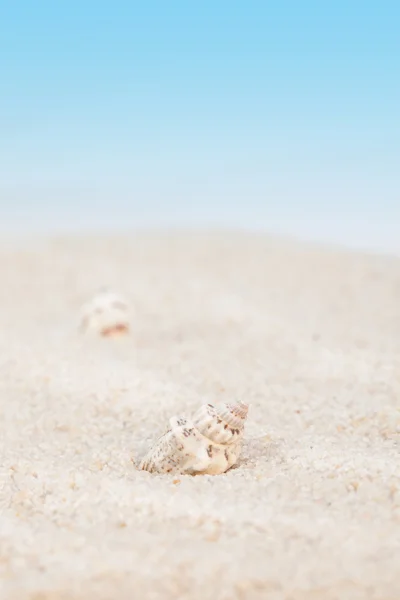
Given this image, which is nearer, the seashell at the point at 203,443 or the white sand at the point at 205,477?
the white sand at the point at 205,477

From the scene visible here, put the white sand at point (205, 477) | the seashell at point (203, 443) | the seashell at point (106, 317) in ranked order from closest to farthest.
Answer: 1. the white sand at point (205, 477)
2. the seashell at point (203, 443)
3. the seashell at point (106, 317)

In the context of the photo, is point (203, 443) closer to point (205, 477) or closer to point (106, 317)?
point (205, 477)

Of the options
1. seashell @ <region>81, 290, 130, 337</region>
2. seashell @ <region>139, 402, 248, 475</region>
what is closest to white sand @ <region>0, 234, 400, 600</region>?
seashell @ <region>139, 402, 248, 475</region>

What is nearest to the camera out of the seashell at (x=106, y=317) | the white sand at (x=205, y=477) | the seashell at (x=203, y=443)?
the white sand at (x=205, y=477)

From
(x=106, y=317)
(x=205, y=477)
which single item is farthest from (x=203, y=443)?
(x=106, y=317)

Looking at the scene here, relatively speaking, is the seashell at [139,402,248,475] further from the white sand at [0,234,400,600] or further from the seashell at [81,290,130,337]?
the seashell at [81,290,130,337]

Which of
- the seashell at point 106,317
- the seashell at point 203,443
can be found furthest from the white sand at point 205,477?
the seashell at point 106,317

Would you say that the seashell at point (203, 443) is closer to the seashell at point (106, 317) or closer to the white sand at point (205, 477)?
the white sand at point (205, 477)
